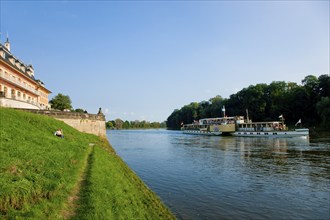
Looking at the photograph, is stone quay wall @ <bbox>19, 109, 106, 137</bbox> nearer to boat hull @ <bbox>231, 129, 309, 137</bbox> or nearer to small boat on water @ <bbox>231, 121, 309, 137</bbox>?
boat hull @ <bbox>231, 129, 309, 137</bbox>

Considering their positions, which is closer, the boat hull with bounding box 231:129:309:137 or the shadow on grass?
the shadow on grass

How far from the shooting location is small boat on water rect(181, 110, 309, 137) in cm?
6806

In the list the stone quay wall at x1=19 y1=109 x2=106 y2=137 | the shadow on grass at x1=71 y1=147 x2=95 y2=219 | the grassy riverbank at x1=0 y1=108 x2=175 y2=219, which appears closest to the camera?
the grassy riverbank at x1=0 y1=108 x2=175 y2=219

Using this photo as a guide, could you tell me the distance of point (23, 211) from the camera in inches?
309

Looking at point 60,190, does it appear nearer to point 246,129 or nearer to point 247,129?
point 247,129

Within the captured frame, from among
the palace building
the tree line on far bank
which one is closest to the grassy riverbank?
the palace building

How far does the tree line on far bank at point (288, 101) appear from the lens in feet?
307

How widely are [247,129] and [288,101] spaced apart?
34.7m

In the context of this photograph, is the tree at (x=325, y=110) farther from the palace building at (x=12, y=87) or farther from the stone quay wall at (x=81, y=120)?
the palace building at (x=12, y=87)

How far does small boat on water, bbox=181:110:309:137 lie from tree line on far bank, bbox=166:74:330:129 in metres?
14.2

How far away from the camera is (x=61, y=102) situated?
309ft

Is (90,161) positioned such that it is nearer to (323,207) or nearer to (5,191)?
(5,191)

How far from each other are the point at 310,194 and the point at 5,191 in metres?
16.4

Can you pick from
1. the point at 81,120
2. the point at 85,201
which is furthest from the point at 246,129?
the point at 85,201
